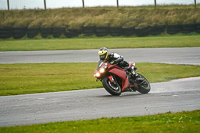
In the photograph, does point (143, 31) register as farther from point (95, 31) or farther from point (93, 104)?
point (93, 104)

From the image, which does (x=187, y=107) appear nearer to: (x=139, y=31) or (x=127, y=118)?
(x=127, y=118)

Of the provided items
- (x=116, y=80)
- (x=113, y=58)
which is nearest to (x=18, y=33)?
(x=113, y=58)

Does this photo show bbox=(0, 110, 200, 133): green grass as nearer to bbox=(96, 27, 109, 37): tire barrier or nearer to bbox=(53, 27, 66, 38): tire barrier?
bbox=(96, 27, 109, 37): tire barrier

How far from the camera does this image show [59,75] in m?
17.2

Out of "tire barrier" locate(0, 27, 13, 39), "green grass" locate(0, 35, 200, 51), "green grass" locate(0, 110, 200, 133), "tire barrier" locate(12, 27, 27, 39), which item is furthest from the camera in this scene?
"tire barrier" locate(12, 27, 27, 39)

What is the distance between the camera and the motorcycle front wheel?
10.5 meters

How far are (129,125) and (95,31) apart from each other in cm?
3105

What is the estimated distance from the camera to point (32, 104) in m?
9.77

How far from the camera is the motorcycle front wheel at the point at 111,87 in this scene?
10.5 metres

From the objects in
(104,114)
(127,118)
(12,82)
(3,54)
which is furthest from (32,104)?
(3,54)

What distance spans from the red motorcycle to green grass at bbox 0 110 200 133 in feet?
10.4

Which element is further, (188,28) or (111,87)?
(188,28)

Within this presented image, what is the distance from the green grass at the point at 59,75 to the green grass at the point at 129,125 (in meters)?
5.78

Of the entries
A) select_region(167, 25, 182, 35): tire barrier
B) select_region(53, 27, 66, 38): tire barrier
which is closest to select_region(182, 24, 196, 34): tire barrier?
select_region(167, 25, 182, 35): tire barrier
